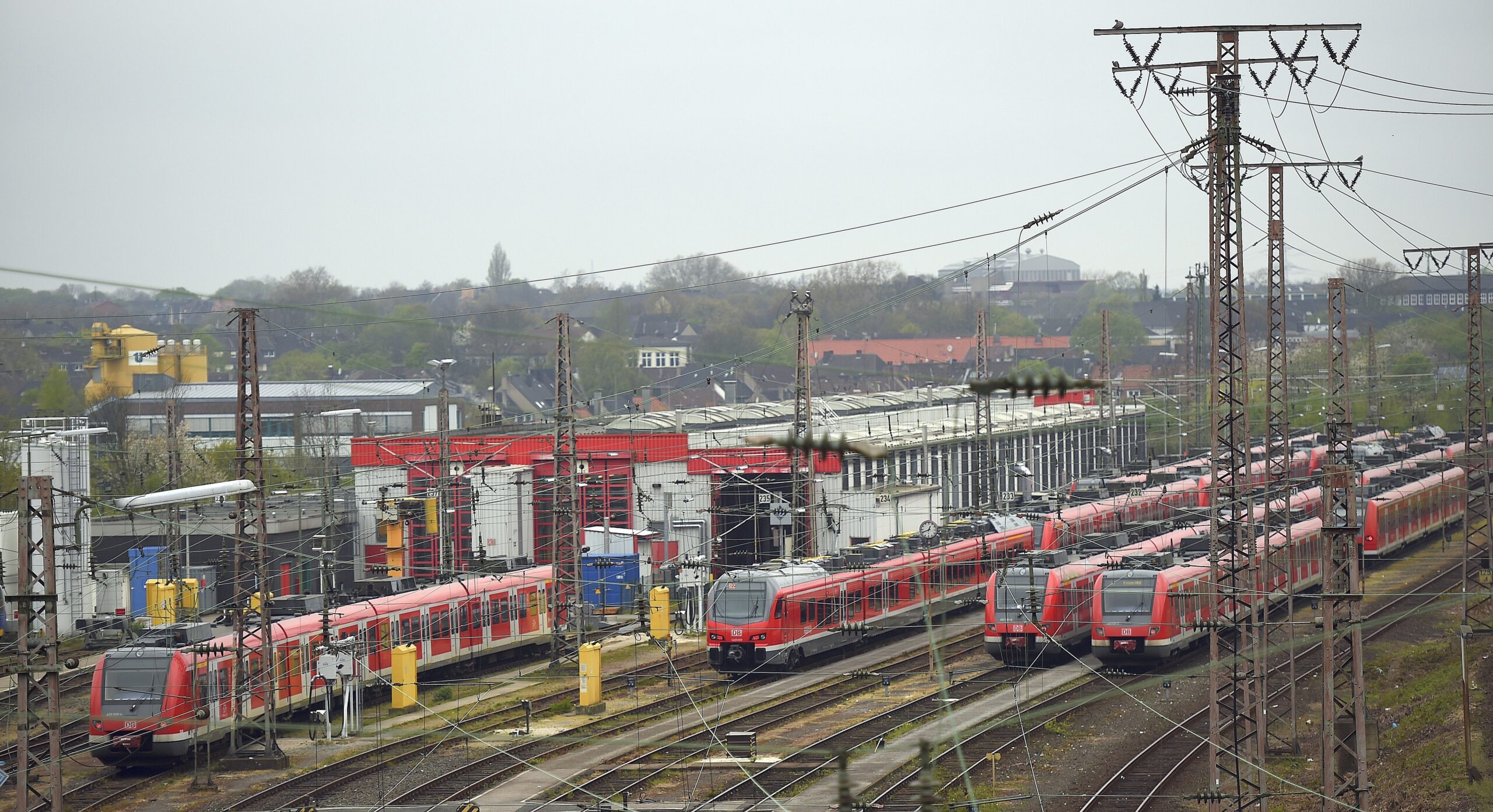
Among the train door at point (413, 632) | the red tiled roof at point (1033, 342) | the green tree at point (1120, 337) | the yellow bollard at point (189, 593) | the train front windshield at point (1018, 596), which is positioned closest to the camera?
the train front windshield at point (1018, 596)

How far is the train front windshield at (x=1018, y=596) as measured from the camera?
2839 centimetres

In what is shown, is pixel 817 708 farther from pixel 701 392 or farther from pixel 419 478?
pixel 701 392

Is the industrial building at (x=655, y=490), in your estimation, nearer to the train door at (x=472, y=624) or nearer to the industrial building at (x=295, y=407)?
the train door at (x=472, y=624)

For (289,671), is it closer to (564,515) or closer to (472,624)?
(472,624)

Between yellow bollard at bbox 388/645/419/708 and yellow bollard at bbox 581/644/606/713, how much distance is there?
11.0 feet

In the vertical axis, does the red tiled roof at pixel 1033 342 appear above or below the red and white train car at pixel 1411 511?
above

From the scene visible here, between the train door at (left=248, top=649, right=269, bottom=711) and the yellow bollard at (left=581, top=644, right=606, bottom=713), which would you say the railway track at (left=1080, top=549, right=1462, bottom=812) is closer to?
the yellow bollard at (left=581, top=644, right=606, bottom=713)

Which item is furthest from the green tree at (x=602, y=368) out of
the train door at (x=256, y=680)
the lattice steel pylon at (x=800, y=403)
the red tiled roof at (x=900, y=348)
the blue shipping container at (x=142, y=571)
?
the train door at (x=256, y=680)

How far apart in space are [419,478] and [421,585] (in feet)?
47.0

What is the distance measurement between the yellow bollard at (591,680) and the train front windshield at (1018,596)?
8023mm

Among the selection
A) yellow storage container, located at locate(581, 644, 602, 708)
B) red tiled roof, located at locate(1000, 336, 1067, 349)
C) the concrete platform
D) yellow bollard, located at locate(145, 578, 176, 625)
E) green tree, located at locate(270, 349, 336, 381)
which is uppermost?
red tiled roof, located at locate(1000, 336, 1067, 349)

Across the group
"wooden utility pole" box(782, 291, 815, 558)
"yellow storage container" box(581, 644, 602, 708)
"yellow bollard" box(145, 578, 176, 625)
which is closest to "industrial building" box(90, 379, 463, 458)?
"yellow bollard" box(145, 578, 176, 625)

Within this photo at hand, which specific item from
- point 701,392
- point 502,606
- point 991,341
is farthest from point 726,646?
point 991,341

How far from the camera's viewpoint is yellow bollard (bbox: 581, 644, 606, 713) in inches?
1071
